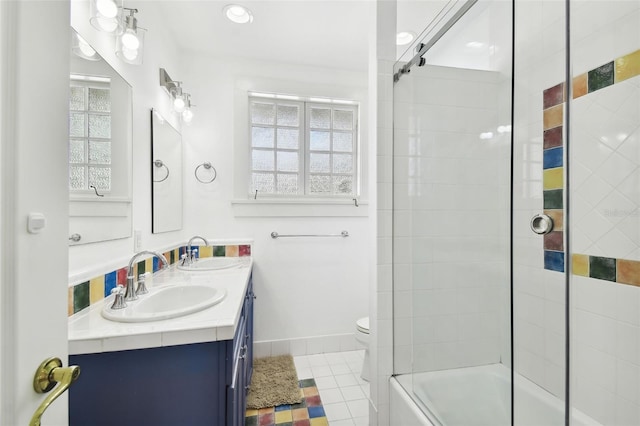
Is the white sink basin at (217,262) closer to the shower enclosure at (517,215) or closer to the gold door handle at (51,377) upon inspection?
the shower enclosure at (517,215)

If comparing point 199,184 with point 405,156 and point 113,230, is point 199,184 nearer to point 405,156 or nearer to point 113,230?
point 113,230

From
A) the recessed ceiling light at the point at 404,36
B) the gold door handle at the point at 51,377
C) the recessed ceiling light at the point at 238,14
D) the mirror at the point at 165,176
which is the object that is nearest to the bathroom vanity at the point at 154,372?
the gold door handle at the point at 51,377

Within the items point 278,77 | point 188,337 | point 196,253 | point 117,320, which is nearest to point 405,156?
point 188,337

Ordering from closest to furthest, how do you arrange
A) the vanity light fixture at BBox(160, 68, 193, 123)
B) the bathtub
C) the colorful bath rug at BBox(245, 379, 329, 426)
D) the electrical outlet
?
the bathtub, the electrical outlet, the colorful bath rug at BBox(245, 379, 329, 426), the vanity light fixture at BBox(160, 68, 193, 123)

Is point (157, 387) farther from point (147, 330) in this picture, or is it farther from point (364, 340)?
point (364, 340)

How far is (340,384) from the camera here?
6.89ft

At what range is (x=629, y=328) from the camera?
1126 mm

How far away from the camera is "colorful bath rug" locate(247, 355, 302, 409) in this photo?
1.87 meters

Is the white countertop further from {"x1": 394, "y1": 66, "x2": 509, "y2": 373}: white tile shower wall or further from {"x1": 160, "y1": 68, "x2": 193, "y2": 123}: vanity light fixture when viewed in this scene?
{"x1": 160, "y1": 68, "x2": 193, "y2": 123}: vanity light fixture

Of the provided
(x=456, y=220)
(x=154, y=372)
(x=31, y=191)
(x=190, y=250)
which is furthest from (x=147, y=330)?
(x=190, y=250)

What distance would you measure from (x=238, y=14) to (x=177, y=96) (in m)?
0.68

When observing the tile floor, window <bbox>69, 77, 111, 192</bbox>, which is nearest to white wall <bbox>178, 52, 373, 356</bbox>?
the tile floor

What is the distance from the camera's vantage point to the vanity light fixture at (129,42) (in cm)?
127

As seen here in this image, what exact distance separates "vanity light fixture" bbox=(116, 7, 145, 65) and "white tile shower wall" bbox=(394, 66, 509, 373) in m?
1.21
